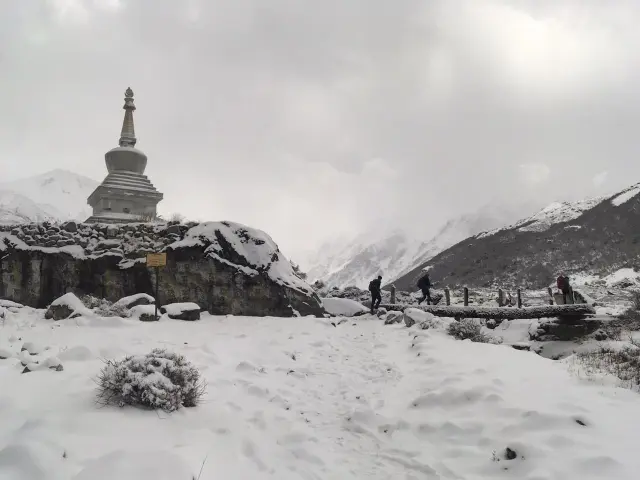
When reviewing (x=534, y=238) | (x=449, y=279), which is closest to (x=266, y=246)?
(x=449, y=279)

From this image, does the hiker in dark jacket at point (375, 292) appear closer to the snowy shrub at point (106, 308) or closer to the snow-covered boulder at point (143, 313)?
the snow-covered boulder at point (143, 313)

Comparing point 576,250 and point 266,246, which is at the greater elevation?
point 576,250

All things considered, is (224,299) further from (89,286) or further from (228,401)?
(228,401)

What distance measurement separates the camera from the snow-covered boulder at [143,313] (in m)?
12.0

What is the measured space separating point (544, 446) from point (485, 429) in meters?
0.82

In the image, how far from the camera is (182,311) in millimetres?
13266

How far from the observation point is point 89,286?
1534cm

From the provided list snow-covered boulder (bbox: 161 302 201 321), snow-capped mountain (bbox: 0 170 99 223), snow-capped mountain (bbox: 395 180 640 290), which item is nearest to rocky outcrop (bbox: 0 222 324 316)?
snow-covered boulder (bbox: 161 302 201 321)

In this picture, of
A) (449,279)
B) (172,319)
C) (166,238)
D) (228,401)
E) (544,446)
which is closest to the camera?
(544,446)

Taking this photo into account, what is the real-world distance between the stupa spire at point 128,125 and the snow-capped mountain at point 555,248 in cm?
4851

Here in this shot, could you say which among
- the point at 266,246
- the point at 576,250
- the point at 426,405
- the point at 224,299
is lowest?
the point at 426,405

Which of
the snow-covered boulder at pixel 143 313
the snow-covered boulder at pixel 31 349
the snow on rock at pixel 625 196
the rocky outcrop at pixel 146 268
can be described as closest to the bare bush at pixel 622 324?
the rocky outcrop at pixel 146 268

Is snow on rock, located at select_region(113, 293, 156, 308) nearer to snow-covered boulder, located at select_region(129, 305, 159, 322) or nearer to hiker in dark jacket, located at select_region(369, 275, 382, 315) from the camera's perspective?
snow-covered boulder, located at select_region(129, 305, 159, 322)

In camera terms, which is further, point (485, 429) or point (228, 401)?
point (228, 401)
